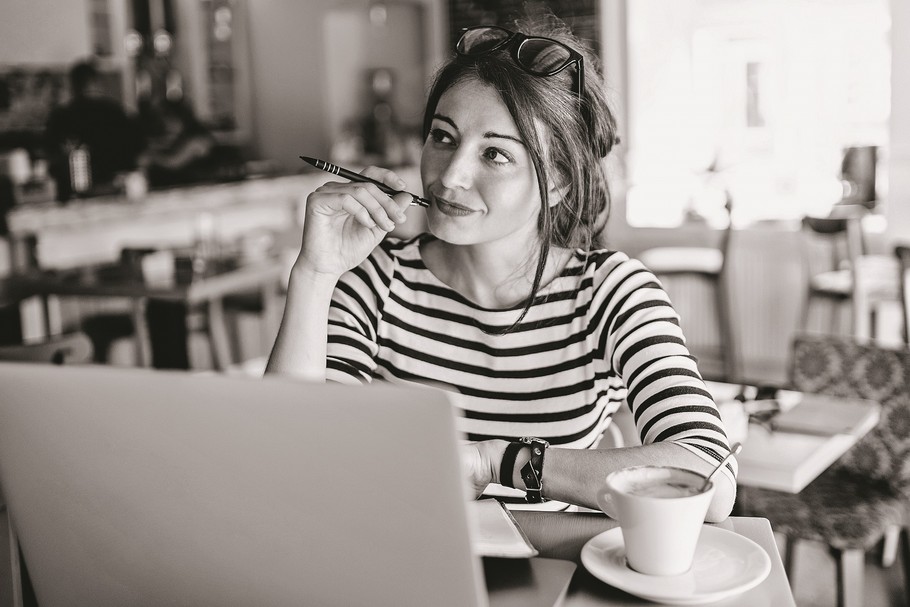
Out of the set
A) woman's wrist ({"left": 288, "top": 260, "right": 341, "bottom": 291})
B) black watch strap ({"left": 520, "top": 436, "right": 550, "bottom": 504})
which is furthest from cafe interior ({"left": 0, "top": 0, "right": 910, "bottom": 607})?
woman's wrist ({"left": 288, "top": 260, "right": 341, "bottom": 291})

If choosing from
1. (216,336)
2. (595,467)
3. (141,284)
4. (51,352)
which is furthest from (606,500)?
(216,336)

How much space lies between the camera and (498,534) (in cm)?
93

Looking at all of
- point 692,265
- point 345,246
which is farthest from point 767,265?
point 345,246

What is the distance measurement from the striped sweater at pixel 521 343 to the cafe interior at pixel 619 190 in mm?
299

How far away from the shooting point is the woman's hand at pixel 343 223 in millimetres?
1403

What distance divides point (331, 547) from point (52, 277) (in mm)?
3472

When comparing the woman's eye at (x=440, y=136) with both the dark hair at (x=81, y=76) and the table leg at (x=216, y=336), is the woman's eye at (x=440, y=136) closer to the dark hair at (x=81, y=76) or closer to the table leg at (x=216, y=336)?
the table leg at (x=216, y=336)

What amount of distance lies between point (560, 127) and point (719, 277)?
3535 millimetres

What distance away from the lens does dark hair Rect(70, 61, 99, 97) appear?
17.8 ft

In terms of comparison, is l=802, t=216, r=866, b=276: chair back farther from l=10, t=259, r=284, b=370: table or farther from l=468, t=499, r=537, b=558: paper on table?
l=468, t=499, r=537, b=558: paper on table

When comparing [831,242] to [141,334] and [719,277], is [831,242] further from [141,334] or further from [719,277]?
[141,334]

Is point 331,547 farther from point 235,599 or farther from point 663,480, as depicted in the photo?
point 663,480

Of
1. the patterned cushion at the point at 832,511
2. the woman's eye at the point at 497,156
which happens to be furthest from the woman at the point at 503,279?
the patterned cushion at the point at 832,511

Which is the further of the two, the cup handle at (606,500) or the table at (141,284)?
the table at (141,284)
